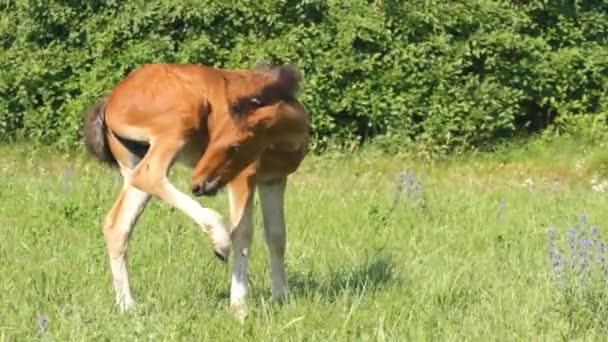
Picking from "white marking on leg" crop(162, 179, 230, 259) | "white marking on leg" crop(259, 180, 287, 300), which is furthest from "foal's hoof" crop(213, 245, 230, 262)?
"white marking on leg" crop(259, 180, 287, 300)

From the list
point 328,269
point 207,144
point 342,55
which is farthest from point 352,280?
point 342,55

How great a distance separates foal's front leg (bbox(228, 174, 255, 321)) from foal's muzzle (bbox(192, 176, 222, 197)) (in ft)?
0.79

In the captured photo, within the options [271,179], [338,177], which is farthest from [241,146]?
[338,177]

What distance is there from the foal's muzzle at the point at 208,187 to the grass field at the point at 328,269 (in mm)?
600

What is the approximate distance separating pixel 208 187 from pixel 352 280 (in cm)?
144

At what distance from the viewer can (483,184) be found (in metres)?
12.7

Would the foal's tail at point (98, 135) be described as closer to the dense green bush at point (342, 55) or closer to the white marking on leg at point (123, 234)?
the white marking on leg at point (123, 234)

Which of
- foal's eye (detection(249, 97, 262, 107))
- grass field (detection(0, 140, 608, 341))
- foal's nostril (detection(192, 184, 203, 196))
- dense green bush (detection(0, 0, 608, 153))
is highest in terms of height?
foal's eye (detection(249, 97, 262, 107))

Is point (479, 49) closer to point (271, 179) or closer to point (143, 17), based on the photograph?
point (143, 17)

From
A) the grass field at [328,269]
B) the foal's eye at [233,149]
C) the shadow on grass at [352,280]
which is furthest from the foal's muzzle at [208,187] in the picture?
the shadow on grass at [352,280]

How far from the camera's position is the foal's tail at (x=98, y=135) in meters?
6.32

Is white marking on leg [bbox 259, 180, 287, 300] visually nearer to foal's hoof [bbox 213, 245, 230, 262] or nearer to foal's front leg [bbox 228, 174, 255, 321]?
foal's front leg [bbox 228, 174, 255, 321]

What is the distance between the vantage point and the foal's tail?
6320 mm

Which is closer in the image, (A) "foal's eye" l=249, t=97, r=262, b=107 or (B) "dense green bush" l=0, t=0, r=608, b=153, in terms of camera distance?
(A) "foal's eye" l=249, t=97, r=262, b=107
